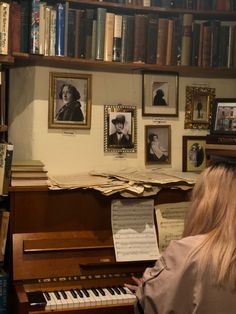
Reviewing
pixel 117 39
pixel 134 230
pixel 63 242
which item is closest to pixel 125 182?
pixel 134 230

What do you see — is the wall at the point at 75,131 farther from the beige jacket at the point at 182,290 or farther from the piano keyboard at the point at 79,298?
the beige jacket at the point at 182,290

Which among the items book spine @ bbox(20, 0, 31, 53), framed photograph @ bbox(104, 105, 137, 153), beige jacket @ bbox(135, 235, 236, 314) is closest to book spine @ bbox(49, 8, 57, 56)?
book spine @ bbox(20, 0, 31, 53)

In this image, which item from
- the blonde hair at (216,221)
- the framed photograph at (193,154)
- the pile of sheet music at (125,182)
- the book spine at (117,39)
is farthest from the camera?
the framed photograph at (193,154)

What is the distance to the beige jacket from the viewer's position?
1.38 metres

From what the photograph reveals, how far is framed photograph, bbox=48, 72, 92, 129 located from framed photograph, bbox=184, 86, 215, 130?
2.01 ft

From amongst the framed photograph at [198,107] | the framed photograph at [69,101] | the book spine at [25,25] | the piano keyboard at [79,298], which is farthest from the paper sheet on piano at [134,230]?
the book spine at [25,25]

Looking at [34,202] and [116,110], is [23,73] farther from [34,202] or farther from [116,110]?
[34,202]

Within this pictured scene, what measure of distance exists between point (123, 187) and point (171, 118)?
76cm

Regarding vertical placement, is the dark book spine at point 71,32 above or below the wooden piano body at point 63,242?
above

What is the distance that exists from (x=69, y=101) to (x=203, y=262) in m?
1.52

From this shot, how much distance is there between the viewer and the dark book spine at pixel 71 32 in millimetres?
2553

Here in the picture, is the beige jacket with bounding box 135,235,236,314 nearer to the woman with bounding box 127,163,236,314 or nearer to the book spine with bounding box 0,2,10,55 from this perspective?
the woman with bounding box 127,163,236,314

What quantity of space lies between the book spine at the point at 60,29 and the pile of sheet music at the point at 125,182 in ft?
2.20

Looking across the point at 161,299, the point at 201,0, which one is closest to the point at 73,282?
the point at 161,299
